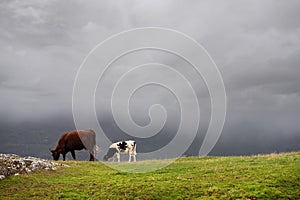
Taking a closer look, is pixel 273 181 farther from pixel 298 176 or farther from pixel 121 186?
Answer: pixel 121 186

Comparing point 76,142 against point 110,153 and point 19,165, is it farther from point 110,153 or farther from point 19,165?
point 19,165

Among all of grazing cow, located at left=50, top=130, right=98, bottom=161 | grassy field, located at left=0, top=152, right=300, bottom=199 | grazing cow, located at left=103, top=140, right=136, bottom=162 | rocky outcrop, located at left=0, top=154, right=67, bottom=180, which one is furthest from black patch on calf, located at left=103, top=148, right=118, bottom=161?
grassy field, located at left=0, top=152, right=300, bottom=199

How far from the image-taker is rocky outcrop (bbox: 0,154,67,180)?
23094 millimetres

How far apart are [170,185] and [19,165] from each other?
468 inches

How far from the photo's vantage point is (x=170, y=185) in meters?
17.8

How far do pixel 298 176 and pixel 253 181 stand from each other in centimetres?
249

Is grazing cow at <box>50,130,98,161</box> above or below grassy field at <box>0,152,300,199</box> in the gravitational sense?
above

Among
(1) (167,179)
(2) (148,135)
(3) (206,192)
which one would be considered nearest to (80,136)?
(2) (148,135)

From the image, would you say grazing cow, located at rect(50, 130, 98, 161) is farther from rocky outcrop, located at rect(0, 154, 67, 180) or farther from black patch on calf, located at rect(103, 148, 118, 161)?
rocky outcrop, located at rect(0, 154, 67, 180)

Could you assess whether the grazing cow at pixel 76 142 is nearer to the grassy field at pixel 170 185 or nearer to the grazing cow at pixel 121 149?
the grazing cow at pixel 121 149

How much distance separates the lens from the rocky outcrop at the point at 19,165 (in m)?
23.1

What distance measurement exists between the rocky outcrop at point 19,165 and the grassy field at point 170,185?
3.13ft

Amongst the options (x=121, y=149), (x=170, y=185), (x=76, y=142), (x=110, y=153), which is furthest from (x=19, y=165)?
(x=121, y=149)

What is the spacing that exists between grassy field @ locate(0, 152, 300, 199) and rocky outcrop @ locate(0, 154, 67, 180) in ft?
3.13
